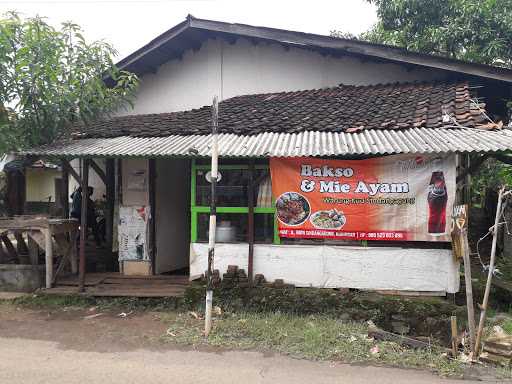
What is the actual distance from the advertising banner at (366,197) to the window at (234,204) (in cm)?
27

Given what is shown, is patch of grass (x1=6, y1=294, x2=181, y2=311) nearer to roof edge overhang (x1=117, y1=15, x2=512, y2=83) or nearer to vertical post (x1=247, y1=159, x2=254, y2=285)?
vertical post (x1=247, y1=159, x2=254, y2=285)

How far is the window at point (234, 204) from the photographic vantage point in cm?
687

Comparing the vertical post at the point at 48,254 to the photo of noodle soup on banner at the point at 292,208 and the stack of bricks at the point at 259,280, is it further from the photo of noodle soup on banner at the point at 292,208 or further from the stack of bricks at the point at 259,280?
the photo of noodle soup on banner at the point at 292,208

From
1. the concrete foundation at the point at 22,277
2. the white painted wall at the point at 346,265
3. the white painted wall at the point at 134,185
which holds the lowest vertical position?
the concrete foundation at the point at 22,277

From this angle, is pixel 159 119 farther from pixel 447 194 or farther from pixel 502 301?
pixel 502 301

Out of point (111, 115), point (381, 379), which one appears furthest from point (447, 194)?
point (111, 115)

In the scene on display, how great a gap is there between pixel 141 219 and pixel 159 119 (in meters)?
2.26

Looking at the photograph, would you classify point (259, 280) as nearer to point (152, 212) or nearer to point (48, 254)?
point (152, 212)

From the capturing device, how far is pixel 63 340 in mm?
5676

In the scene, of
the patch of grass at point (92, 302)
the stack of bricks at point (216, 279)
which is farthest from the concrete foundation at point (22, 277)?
the stack of bricks at point (216, 279)

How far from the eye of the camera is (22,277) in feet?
25.4

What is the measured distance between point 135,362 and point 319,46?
7008 mm

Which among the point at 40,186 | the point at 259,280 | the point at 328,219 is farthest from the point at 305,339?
the point at 40,186

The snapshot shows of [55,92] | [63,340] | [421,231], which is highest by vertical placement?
[55,92]
